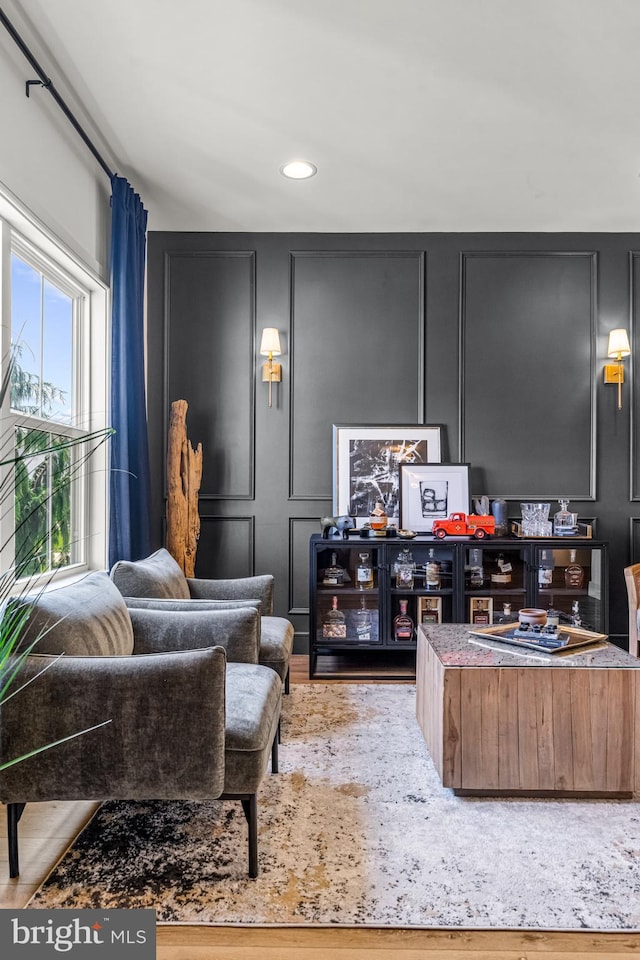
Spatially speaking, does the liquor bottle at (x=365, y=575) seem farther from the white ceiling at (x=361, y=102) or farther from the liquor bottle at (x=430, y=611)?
the white ceiling at (x=361, y=102)

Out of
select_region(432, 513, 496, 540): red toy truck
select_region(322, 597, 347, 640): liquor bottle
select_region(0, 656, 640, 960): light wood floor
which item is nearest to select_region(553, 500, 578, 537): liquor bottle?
select_region(432, 513, 496, 540): red toy truck

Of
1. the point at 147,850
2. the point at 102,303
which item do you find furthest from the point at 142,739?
the point at 102,303

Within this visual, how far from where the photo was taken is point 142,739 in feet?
5.67

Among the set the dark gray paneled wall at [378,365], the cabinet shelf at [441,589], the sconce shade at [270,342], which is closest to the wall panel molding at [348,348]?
the dark gray paneled wall at [378,365]

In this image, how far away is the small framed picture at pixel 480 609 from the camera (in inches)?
150

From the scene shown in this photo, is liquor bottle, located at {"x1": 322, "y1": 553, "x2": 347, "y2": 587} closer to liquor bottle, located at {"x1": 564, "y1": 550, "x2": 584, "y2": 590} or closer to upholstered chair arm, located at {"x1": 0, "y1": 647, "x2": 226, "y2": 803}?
liquor bottle, located at {"x1": 564, "y1": 550, "x2": 584, "y2": 590}

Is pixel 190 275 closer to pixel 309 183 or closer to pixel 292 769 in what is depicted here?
pixel 309 183

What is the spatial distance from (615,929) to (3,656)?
1559 mm

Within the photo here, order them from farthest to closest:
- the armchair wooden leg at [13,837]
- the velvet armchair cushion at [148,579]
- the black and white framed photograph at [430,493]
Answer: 1. the black and white framed photograph at [430,493]
2. the velvet armchair cushion at [148,579]
3. the armchair wooden leg at [13,837]

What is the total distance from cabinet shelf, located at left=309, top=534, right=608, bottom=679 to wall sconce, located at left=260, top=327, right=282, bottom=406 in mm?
1048

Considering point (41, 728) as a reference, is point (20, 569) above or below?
above

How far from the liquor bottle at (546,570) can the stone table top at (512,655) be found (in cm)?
131

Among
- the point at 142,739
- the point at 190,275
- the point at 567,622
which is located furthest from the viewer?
the point at 190,275

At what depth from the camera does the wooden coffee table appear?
2213 millimetres
